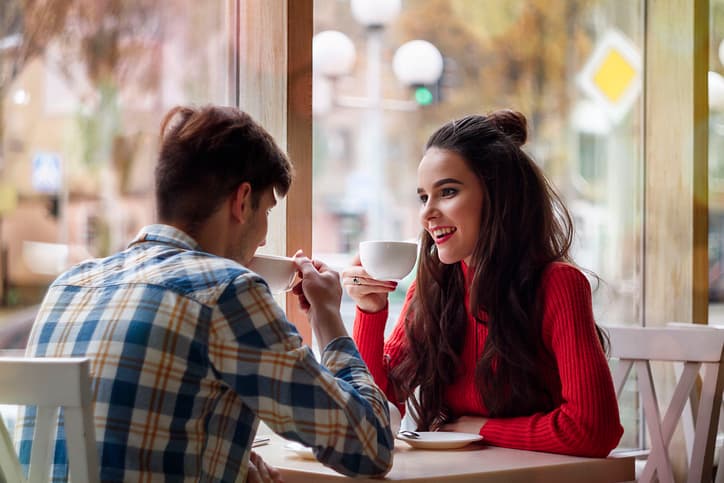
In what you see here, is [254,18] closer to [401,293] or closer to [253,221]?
[253,221]

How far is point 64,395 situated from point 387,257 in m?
0.79

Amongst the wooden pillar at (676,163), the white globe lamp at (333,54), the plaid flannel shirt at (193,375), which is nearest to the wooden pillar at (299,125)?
the white globe lamp at (333,54)

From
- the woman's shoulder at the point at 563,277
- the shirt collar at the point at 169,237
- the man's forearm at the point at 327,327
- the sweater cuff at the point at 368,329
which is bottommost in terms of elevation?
the sweater cuff at the point at 368,329

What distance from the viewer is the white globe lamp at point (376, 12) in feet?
A: 10.7

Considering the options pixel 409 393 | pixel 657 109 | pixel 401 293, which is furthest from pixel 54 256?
pixel 657 109

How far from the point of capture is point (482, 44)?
337 cm

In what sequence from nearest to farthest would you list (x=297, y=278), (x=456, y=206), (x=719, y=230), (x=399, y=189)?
(x=297, y=278) → (x=456, y=206) → (x=719, y=230) → (x=399, y=189)

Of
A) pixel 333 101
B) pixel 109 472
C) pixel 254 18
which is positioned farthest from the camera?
pixel 333 101

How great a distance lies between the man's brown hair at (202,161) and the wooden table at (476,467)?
0.42 meters

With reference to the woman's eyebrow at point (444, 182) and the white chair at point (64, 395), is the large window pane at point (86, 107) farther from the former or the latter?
the white chair at point (64, 395)

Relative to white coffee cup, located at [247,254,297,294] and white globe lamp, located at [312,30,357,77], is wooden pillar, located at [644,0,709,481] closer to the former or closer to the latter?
white globe lamp, located at [312,30,357,77]

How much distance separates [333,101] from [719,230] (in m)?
1.59

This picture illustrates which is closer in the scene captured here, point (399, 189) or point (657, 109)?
point (657, 109)

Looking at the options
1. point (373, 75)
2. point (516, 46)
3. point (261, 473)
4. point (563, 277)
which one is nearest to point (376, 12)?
point (516, 46)
